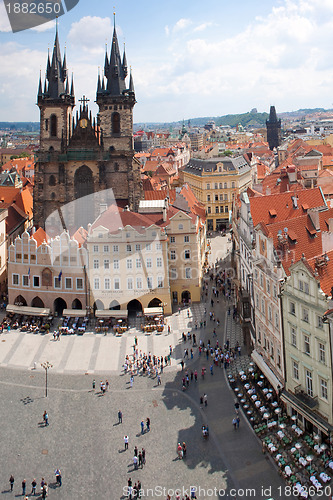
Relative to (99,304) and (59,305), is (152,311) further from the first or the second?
(59,305)

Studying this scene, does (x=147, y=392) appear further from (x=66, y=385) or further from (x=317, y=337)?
(x=317, y=337)

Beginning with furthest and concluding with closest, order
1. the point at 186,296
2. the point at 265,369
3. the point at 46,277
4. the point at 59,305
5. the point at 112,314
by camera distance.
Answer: the point at 186,296
the point at 59,305
the point at 46,277
the point at 112,314
the point at 265,369

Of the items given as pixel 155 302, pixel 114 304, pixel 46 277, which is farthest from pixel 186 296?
pixel 46 277

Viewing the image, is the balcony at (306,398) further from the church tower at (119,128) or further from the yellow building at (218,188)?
the yellow building at (218,188)

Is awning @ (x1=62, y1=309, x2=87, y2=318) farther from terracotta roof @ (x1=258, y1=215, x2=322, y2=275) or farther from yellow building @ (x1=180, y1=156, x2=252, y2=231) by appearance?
yellow building @ (x1=180, y1=156, x2=252, y2=231)

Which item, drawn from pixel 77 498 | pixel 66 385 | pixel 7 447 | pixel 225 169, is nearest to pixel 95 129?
pixel 225 169

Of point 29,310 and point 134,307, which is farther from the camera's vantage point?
point 134,307
